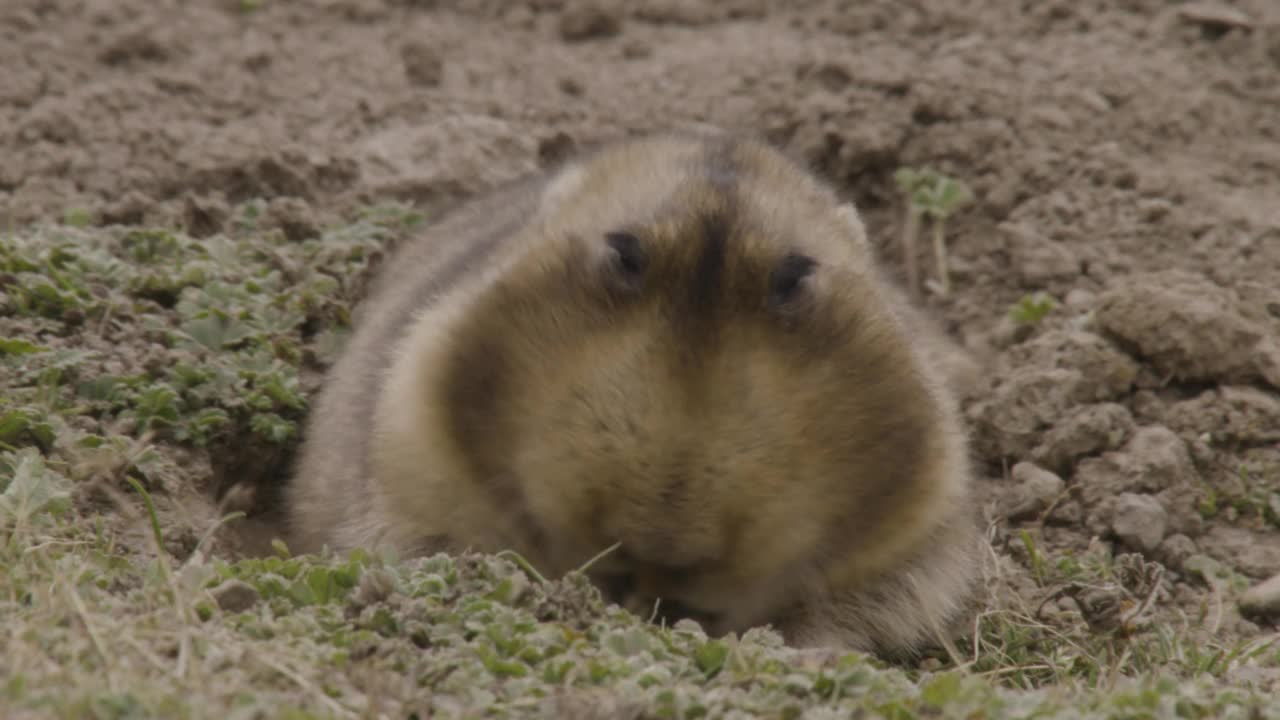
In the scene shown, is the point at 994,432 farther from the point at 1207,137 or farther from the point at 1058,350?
the point at 1207,137

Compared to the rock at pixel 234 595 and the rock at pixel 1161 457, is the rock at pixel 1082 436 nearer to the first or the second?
the rock at pixel 1161 457

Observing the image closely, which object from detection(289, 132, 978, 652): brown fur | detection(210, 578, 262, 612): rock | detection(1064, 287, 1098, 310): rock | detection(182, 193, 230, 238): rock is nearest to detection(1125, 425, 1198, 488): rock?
detection(1064, 287, 1098, 310): rock

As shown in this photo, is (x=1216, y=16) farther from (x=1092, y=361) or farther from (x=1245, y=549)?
(x=1245, y=549)

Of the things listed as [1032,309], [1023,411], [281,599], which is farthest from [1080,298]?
[281,599]

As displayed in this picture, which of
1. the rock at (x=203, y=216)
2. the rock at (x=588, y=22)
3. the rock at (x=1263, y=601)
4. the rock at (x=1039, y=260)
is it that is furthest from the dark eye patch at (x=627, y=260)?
the rock at (x=588, y=22)

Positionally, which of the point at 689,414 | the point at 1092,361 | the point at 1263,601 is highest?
the point at 689,414
